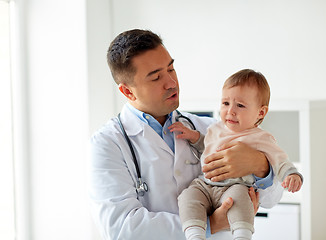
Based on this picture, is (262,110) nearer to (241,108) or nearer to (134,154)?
(241,108)

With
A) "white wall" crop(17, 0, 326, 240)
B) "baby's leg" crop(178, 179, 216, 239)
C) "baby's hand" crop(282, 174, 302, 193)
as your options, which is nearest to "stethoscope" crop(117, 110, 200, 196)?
"baby's leg" crop(178, 179, 216, 239)

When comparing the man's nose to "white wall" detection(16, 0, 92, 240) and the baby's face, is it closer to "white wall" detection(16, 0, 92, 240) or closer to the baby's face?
the baby's face

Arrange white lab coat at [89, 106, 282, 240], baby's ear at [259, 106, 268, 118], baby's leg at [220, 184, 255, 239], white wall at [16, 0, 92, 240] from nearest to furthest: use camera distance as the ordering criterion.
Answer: baby's leg at [220, 184, 255, 239], white lab coat at [89, 106, 282, 240], baby's ear at [259, 106, 268, 118], white wall at [16, 0, 92, 240]

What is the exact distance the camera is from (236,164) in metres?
1.57

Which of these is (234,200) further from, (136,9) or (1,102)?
(136,9)

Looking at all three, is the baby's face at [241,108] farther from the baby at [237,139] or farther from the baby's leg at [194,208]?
the baby's leg at [194,208]

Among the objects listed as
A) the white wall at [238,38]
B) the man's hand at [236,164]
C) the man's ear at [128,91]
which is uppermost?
the white wall at [238,38]

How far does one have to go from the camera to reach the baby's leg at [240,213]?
1454 millimetres

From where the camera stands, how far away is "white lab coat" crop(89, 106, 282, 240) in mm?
1566

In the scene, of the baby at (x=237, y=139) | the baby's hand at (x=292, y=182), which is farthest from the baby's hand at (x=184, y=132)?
the baby's hand at (x=292, y=182)

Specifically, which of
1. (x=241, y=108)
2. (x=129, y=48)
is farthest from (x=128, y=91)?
(x=241, y=108)

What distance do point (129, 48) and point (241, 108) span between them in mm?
450

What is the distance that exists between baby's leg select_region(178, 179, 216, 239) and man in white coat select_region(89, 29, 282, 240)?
51 millimetres

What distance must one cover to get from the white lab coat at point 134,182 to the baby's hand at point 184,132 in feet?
0.10
